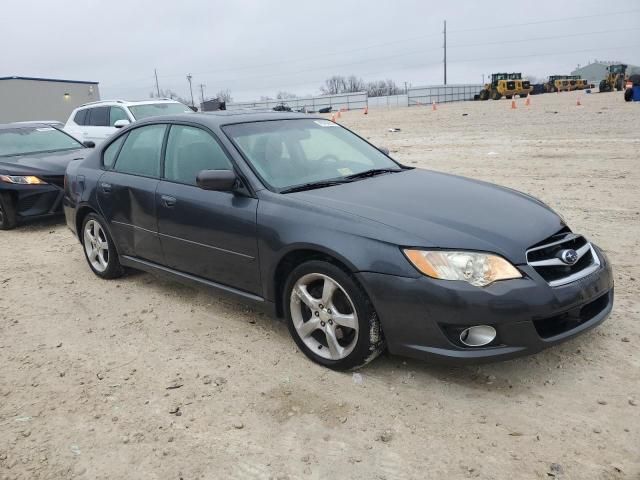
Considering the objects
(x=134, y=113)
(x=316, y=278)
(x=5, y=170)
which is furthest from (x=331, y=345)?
(x=134, y=113)

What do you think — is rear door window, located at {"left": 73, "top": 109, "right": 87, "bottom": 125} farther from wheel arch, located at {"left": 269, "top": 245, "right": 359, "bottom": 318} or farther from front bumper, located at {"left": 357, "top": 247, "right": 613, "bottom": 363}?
front bumper, located at {"left": 357, "top": 247, "right": 613, "bottom": 363}

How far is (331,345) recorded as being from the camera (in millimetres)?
3291

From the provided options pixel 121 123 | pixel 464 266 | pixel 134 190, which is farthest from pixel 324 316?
pixel 121 123

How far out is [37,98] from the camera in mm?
33406

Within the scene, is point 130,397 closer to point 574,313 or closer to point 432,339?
point 432,339

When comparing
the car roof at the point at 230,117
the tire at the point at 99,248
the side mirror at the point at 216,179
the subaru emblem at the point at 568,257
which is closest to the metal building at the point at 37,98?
the tire at the point at 99,248

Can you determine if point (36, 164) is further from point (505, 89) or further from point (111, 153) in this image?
point (505, 89)

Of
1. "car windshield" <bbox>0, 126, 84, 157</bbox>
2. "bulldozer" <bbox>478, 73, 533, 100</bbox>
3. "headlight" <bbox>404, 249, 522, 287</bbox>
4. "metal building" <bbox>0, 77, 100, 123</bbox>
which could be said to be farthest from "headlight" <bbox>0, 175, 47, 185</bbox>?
"bulldozer" <bbox>478, 73, 533, 100</bbox>

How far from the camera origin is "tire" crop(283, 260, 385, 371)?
3.07 m

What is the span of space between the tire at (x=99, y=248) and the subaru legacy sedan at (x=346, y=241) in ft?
0.88

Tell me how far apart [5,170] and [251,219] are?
5546 mm

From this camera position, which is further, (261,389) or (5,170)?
(5,170)

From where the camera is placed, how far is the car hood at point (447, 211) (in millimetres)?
2938

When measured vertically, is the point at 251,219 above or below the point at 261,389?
above
